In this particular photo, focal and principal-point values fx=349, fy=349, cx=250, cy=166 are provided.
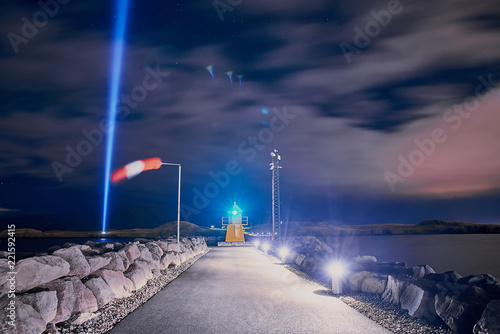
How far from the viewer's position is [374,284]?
32.6 ft

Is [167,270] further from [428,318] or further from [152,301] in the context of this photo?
[428,318]

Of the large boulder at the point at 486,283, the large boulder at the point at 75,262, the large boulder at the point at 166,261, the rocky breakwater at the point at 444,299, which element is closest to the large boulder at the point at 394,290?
the rocky breakwater at the point at 444,299

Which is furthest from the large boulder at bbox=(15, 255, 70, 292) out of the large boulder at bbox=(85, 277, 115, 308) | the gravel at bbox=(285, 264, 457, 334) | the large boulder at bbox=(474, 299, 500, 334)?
the large boulder at bbox=(474, 299, 500, 334)

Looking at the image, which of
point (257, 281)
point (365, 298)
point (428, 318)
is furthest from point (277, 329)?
point (257, 281)

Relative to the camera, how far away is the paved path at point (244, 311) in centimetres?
677

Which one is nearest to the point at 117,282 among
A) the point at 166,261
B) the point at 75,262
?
the point at 75,262

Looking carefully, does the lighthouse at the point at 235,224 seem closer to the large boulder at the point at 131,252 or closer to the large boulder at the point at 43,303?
the large boulder at the point at 131,252

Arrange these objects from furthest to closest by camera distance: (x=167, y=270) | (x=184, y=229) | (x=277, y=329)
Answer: (x=184, y=229) < (x=167, y=270) < (x=277, y=329)

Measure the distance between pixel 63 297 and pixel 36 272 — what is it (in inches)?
31.9

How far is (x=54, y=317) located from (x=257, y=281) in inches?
292

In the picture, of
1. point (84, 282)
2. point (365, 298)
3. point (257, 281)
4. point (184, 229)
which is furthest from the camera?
point (184, 229)

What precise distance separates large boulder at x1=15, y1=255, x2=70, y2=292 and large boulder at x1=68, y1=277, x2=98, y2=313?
403 mm

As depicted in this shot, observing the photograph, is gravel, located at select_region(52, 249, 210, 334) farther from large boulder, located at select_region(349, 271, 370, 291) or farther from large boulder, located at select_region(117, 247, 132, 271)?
large boulder, located at select_region(349, 271, 370, 291)

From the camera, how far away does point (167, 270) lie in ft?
52.5
